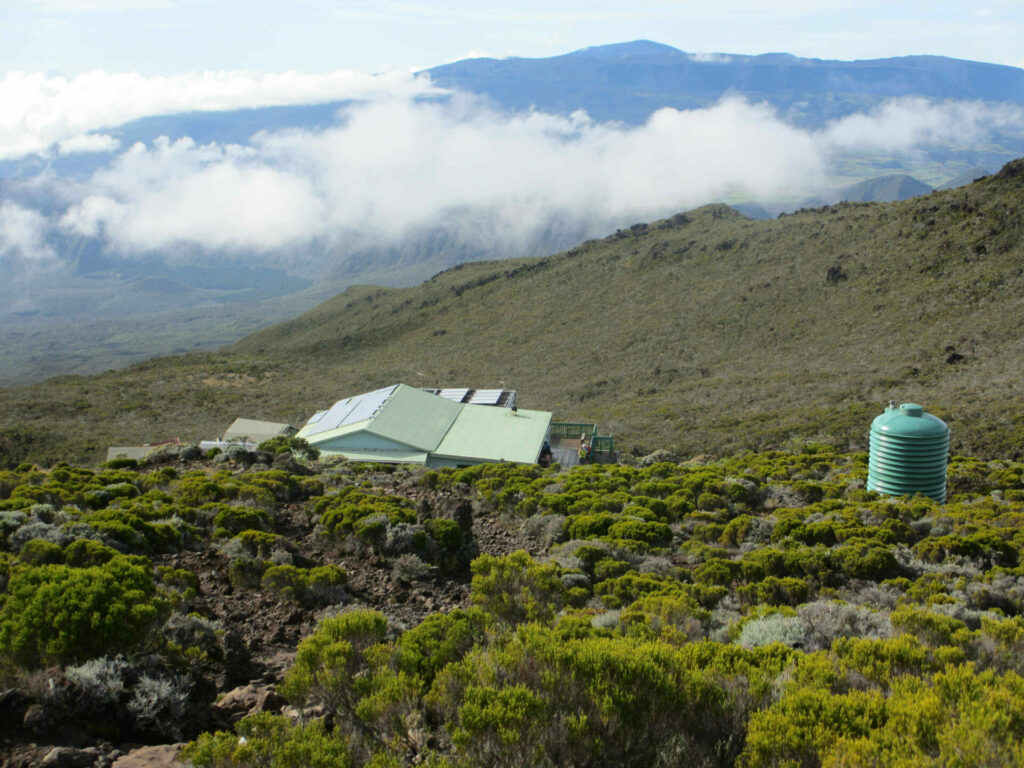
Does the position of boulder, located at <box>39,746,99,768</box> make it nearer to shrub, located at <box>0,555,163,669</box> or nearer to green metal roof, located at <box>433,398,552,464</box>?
shrub, located at <box>0,555,163,669</box>

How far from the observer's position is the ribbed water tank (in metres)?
15.5

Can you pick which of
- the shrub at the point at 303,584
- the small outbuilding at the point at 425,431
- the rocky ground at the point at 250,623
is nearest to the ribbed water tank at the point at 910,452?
the rocky ground at the point at 250,623

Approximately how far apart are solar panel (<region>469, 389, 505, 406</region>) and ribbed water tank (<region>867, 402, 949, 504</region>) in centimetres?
1880

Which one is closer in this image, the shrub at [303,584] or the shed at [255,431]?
the shrub at [303,584]

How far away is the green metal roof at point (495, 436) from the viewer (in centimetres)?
2511

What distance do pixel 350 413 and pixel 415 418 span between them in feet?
9.78

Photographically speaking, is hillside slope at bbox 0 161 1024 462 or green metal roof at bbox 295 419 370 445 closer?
green metal roof at bbox 295 419 370 445

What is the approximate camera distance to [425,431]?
87.0 feet

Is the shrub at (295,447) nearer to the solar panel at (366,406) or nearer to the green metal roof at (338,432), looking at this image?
the green metal roof at (338,432)

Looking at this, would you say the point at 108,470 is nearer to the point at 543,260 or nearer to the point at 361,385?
the point at 361,385

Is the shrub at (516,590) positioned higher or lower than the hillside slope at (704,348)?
higher

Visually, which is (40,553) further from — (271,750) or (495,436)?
(495,436)

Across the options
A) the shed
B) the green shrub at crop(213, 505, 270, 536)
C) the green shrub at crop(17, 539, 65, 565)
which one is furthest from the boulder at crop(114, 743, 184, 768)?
the shed

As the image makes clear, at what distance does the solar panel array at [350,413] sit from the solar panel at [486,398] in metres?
4.67
